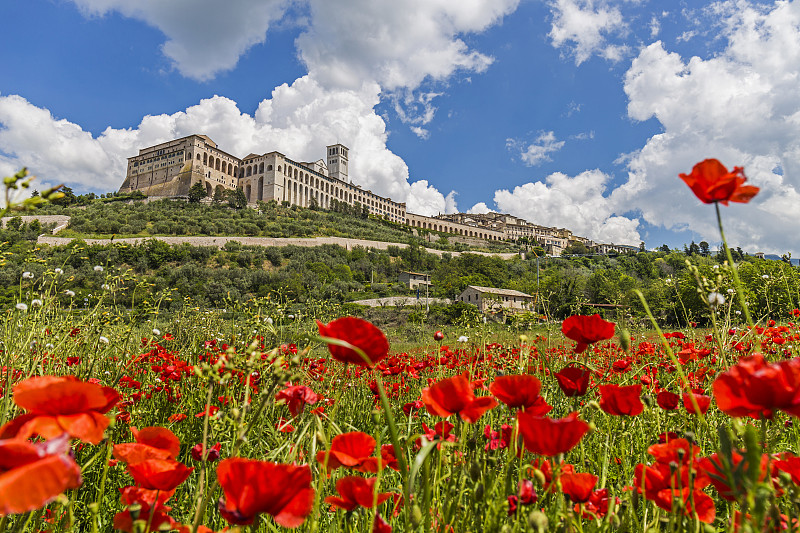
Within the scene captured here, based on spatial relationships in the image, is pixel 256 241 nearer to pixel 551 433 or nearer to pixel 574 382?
pixel 574 382

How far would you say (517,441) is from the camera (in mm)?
970

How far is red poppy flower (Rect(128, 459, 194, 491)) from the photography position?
0.65 meters

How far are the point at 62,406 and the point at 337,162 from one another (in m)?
72.0

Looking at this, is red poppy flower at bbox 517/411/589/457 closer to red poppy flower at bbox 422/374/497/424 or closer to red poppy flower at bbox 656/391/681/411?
red poppy flower at bbox 422/374/497/424

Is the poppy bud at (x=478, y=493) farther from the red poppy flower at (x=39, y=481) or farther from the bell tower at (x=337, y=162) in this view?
the bell tower at (x=337, y=162)

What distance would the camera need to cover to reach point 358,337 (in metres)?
0.71

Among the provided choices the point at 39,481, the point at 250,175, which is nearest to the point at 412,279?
the point at 250,175

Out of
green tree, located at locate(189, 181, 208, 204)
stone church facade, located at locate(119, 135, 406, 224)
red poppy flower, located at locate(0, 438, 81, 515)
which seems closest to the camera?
red poppy flower, located at locate(0, 438, 81, 515)

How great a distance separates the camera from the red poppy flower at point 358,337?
71cm

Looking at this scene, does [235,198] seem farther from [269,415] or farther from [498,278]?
[269,415]

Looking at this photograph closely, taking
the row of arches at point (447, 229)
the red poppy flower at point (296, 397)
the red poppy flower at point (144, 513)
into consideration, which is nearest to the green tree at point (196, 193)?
the row of arches at point (447, 229)

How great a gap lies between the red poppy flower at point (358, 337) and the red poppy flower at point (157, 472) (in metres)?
0.30

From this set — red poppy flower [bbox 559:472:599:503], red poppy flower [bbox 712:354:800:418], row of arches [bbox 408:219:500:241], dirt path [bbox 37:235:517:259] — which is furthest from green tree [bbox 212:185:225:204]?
red poppy flower [bbox 712:354:800:418]

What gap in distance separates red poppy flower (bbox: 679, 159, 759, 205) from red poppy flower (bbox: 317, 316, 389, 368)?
1.98ft
